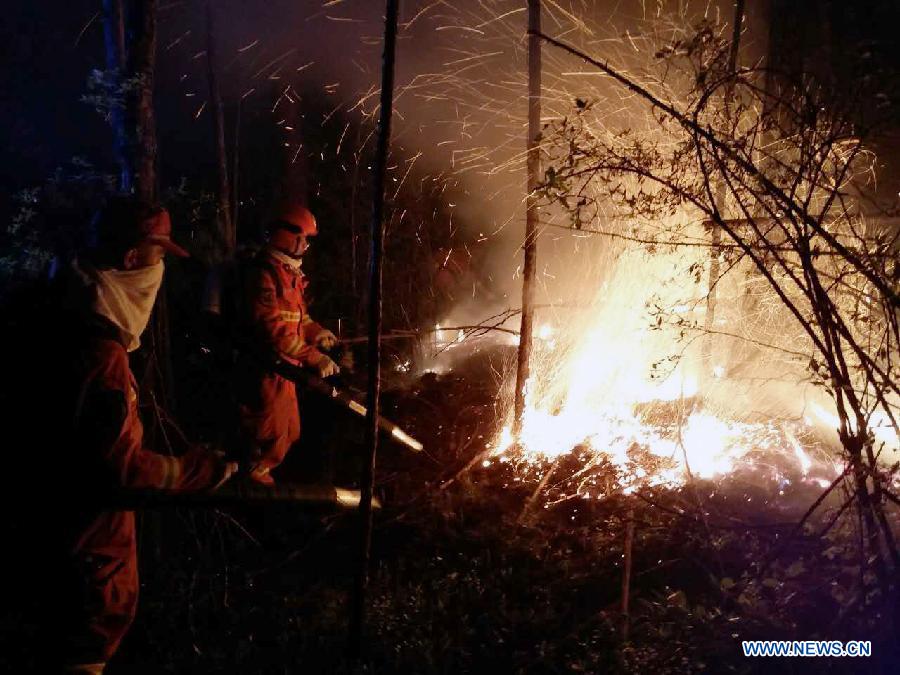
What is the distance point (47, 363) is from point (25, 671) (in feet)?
7.06

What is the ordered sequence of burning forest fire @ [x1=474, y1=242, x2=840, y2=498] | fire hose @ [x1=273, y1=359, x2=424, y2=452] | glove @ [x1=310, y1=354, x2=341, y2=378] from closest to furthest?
fire hose @ [x1=273, y1=359, x2=424, y2=452]
glove @ [x1=310, y1=354, x2=341, y2=378]
burning forest fire @ [x1=474, y1=242, x2=840, y2=498]

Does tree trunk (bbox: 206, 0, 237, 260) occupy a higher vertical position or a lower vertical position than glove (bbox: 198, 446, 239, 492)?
higher

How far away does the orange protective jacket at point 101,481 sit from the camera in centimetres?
240

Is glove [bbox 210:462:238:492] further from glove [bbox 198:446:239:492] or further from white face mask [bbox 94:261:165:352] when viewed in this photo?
white face mask [bbox 94:261:165:352]

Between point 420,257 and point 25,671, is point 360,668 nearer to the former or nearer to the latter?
point 25,671

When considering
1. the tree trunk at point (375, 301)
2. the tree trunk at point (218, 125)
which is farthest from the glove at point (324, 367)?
the tree trunk at point (218, 125)

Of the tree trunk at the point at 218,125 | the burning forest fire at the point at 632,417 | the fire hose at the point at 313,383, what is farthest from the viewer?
the tree trunk at the point at 218,125

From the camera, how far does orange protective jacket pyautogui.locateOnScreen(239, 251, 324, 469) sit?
5258 mm

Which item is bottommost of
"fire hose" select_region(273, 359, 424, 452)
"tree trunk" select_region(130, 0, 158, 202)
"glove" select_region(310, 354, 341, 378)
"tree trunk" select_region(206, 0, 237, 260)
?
"fire hose" select_region(273, 359, 424, 452)

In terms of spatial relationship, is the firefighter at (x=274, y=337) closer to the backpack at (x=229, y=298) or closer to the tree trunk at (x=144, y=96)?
the backpack at (x=229, y=298)

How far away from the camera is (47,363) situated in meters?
2.39

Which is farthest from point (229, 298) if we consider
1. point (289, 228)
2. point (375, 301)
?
point (375, 301)

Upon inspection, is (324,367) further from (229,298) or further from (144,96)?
(144,96)

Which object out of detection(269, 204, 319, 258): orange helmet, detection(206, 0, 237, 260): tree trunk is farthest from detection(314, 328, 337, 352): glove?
detection(206, 0, 237, 260): tree trunk
